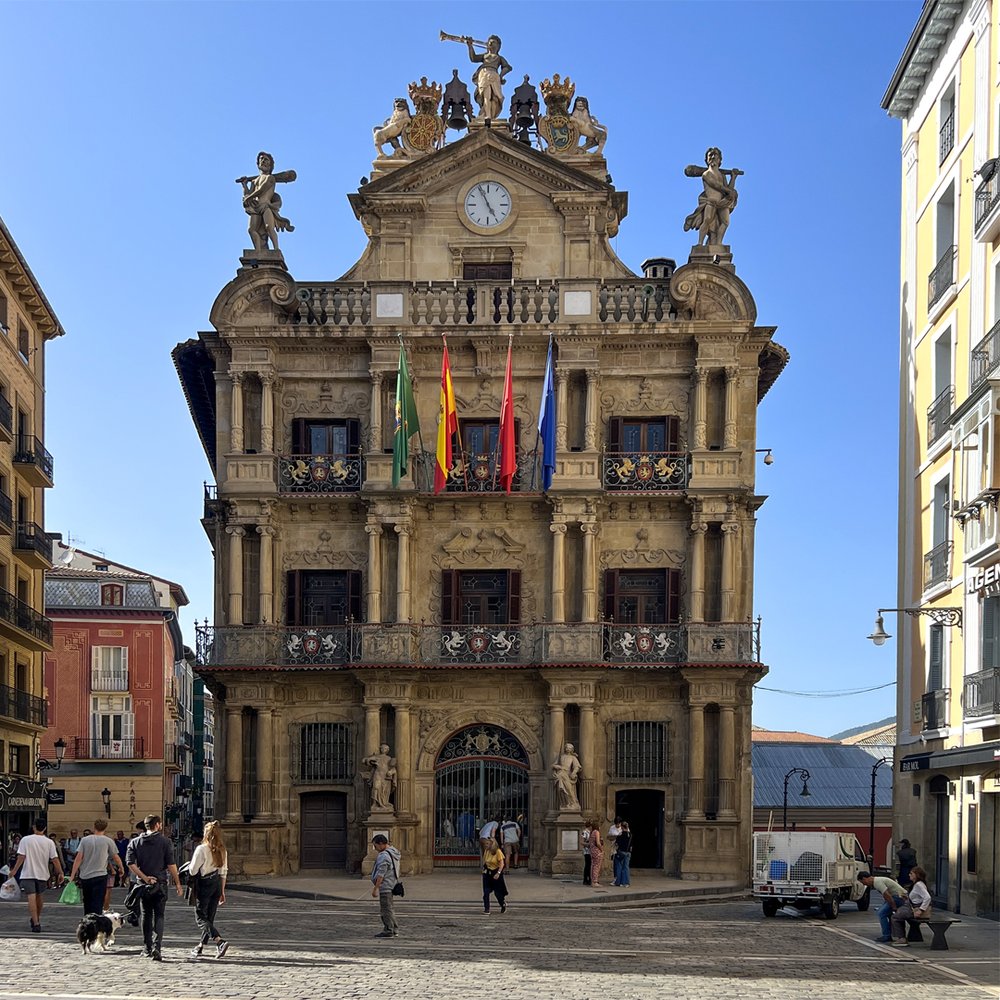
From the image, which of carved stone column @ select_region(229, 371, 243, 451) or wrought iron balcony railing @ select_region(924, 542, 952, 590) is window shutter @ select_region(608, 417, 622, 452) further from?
carved stone column @ select_region(229, 371, 243, 451)

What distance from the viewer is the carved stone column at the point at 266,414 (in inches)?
1586

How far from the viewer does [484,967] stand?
20266mm

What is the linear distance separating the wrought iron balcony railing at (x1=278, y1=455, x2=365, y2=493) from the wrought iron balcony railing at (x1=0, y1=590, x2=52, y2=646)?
815cm

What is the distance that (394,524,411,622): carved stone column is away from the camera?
1561 inches

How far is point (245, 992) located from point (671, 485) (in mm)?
24315

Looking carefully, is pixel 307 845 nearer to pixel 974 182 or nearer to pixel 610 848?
pixel 610 848

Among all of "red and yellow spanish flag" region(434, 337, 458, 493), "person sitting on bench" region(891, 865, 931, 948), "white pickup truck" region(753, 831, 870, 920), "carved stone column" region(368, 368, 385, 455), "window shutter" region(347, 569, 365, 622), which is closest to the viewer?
"person sitting on bench" region(891, 865, 931, 948)

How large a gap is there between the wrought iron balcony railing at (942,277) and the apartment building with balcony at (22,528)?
2260cm

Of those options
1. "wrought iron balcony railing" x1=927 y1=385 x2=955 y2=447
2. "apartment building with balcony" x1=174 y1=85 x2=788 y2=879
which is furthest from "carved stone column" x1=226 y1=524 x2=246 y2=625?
"wrought iron balcony railing" x1=927 y1=385 x2=955 y2=447

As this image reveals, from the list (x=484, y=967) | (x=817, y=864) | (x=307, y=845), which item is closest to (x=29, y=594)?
(x=307, y=845)

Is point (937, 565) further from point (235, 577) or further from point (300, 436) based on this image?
point (235, 577)

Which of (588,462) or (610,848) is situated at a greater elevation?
(588,462)

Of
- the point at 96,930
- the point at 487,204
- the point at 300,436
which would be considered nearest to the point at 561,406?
the point at 487,204

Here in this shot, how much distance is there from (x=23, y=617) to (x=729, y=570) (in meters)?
19.3
